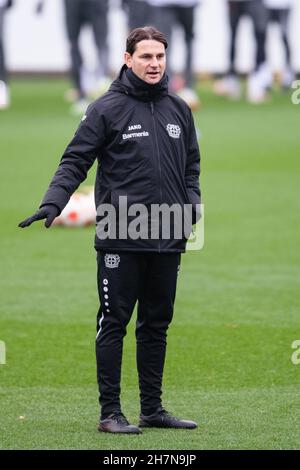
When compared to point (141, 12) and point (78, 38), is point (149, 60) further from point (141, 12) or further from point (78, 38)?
point (141, 12)

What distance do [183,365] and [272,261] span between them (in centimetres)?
374

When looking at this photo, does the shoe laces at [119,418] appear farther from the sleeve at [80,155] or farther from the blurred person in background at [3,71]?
the blurred person in background at [3,71]

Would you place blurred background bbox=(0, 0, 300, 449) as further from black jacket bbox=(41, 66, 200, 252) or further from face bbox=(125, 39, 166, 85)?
face bbox=(125, 39, 166, 85)

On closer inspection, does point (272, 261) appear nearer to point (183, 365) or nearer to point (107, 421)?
point (183, 365)

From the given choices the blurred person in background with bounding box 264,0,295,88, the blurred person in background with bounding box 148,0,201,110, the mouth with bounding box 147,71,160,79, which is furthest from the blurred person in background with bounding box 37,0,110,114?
the mouth with bounding box 147,71,160,79

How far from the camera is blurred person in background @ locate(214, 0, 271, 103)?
90.8 feet

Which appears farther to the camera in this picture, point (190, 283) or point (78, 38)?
point (78, 38)

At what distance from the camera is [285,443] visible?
6.83 m

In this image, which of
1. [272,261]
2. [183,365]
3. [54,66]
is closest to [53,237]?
[272,261]

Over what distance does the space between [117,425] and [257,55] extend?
2119 cm

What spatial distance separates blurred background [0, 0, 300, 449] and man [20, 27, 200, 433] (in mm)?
501

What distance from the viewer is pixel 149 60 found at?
703 cm

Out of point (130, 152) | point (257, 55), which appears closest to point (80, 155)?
point (130, 152)

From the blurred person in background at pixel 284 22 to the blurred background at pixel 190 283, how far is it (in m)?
0.87
